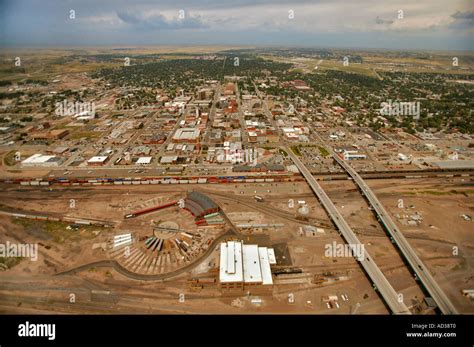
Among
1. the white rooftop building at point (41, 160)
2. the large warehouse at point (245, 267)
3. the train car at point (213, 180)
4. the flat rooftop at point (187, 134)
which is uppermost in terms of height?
the flat rooftop at point (187, 134)

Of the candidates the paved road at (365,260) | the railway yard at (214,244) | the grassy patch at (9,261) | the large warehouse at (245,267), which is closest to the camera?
the paved road at (365,260)

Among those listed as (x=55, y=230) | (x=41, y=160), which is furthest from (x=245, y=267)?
(x=41, y=160)

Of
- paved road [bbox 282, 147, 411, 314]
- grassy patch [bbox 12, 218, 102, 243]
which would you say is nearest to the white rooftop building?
grassy patch [bbox 12, 218, 102, 243]

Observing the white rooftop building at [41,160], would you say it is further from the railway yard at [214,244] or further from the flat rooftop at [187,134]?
the flat rooftop at [187,134]

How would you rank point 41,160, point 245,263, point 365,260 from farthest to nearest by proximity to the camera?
point 41,160 → point 365,260 → point 245,263

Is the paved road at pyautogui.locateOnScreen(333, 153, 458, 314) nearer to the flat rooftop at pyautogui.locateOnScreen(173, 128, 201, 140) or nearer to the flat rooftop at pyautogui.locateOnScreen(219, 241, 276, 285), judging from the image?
the flat rooftop at pyautogui.locateOnScreen(219, 241, 276, 285)

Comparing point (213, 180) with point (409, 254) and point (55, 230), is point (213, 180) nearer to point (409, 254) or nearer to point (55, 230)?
point (55, 230)

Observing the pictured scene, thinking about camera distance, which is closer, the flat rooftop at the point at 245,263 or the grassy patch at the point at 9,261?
the flat rooftop at the point at 245,263

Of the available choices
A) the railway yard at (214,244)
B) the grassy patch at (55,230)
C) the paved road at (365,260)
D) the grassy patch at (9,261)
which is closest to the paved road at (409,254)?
the railway yard at (214,244)
